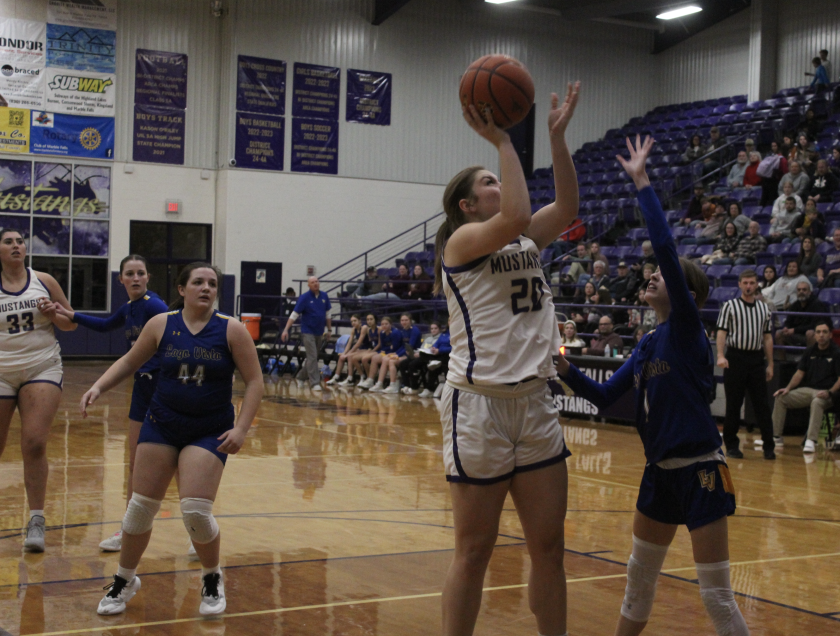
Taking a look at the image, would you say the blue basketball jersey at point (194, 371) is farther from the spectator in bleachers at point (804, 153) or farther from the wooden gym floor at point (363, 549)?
the spectator in bleachers at point (804, 153)

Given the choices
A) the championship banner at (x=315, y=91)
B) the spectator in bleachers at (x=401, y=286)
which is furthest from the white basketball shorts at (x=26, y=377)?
the championship banner at (x=315, y=91)

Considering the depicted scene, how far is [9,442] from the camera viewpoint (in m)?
9.52

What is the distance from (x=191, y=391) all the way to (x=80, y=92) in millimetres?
18012

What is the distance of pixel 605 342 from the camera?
13.0m

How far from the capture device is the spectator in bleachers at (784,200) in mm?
15102

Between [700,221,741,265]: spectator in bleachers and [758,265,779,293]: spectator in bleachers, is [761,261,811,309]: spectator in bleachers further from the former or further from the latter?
[700,221,741,265]: spectator in bleachers

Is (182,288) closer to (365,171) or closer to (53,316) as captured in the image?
(53,316)

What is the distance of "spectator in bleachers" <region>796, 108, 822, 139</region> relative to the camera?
18.3 meters

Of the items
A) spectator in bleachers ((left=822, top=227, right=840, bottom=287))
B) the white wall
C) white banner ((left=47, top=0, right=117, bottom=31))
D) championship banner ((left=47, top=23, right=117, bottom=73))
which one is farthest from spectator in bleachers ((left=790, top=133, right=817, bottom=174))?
white banner ((left=47, top=0, right=117, bottom=31))

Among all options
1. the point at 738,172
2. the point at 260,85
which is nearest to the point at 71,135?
Answer: the point at 260,85

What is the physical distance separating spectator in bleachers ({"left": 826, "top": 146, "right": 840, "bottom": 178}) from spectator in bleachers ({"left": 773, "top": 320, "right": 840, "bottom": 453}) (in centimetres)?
650

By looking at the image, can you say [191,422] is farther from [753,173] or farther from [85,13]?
[85,13]

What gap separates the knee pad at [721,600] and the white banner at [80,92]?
19749mm

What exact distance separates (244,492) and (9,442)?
363 cm
